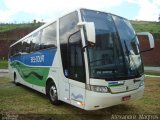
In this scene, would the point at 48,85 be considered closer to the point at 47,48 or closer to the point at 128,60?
the point at 47,48

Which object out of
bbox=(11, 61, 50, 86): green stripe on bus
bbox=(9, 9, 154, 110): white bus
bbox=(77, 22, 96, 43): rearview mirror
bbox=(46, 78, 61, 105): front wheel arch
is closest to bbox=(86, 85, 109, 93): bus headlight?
bbox=(9, 9, 154, 110): white bus

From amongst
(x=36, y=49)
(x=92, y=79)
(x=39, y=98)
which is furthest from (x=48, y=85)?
(x=92, y=79)

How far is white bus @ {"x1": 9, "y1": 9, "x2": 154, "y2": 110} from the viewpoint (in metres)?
7.75

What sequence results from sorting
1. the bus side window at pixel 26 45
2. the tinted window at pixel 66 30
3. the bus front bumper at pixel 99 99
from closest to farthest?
the bus front bumper at pixel 99 99 < the tinted window at pixel 66 30 < the bus side window at pixel 26 45

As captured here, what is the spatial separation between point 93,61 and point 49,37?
3424mm

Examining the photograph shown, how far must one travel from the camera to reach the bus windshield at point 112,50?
786cm

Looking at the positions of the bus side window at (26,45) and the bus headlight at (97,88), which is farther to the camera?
the bus side window at (26,45)

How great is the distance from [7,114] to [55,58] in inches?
103

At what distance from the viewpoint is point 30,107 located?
9.78 m

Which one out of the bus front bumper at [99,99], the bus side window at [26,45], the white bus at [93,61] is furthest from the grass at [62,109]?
the bus side window at [26,45]

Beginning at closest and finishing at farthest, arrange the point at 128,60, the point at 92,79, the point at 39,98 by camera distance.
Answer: the point at 92,79 → the point at 128,60 → the point at 39,98

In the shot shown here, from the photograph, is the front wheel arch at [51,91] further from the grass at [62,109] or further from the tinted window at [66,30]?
the tinted window at [66,30]

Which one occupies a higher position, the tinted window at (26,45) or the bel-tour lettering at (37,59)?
Result: the tinted window at (26,45)

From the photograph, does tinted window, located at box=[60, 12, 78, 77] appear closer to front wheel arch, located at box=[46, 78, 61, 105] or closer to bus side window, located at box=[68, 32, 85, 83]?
bus side window, located at box=[68, 32, 85, 83]
